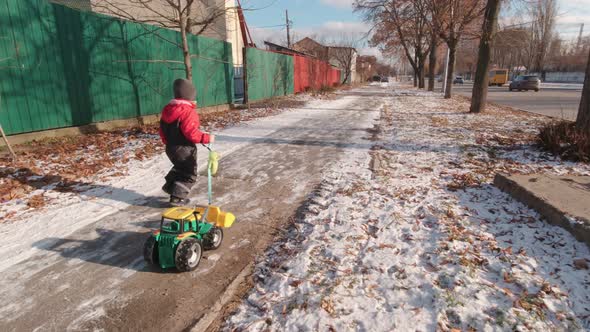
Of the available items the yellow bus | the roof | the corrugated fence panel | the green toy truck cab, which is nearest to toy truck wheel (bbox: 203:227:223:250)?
the green toy truck cab

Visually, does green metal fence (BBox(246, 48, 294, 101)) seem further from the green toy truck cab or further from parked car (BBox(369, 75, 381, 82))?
parked car (BBox(369, 75, 381, 82))

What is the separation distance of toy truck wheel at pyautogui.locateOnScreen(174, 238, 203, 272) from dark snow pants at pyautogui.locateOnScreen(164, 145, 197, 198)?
133 cm

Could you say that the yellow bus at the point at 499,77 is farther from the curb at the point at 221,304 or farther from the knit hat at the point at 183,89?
the curb at the point at 221,304

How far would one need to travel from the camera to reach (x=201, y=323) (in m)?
2.22

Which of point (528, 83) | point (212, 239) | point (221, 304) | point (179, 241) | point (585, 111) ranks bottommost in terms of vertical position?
point (221, 304)

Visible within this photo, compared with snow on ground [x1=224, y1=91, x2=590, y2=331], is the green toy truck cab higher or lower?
higher

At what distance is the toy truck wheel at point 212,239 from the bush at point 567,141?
612 centimetres

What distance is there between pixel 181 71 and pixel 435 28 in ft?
48.6

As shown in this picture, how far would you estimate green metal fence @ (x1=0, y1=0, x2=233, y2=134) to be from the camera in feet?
19.5

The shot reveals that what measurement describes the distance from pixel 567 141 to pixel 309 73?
22568mm

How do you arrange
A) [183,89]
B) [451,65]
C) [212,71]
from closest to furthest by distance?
[183,89]
[212,71]
[451,65]

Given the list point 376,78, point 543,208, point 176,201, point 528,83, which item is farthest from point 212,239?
point 376,78

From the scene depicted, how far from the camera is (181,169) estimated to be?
391 centimetres

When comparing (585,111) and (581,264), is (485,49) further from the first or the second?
(581,264)
